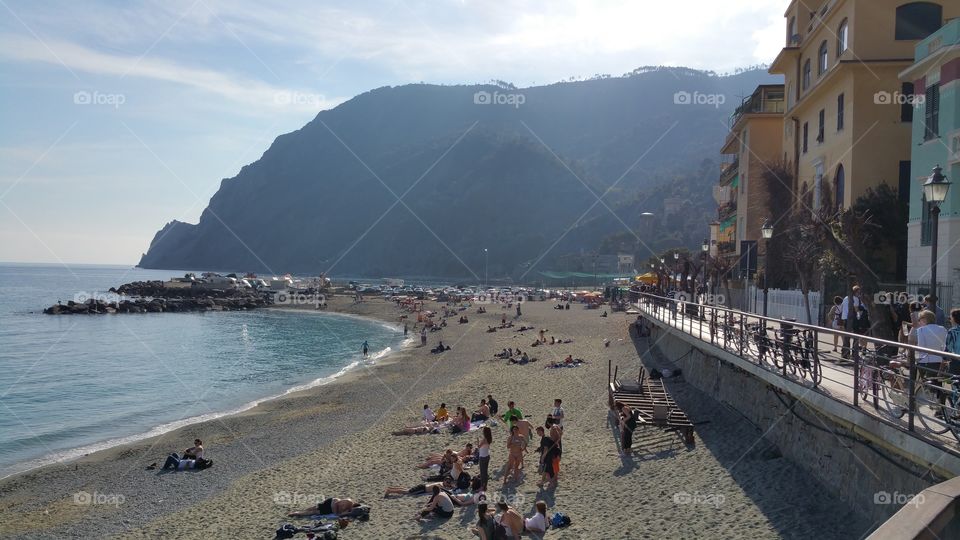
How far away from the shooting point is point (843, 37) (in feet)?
68.4

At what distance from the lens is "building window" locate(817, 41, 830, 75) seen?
22528mm

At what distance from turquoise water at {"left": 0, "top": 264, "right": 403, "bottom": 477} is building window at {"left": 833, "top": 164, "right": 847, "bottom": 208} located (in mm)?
21232

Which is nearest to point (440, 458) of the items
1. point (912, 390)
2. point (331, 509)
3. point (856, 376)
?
point (331, 509)

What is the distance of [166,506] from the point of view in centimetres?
1411

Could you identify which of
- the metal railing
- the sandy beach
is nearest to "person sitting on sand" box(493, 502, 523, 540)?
the sandy beach

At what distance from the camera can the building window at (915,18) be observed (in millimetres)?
19375

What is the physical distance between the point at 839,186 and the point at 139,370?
31998 millimetres

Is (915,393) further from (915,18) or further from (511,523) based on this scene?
(915,18)

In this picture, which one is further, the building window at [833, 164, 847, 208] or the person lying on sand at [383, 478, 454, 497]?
the building window at [833, 164, 847, 208]

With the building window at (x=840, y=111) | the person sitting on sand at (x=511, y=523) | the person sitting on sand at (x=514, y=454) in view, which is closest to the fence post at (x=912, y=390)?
the person sitting on sand at (x=511, y=523)

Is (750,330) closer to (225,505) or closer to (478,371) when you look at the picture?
(225,505)

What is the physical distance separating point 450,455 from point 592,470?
289 centimetres

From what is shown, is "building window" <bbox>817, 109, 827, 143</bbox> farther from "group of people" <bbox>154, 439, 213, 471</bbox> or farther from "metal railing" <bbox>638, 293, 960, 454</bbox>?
"group of people" <bbox>154, 439, 213, 471</bbox>

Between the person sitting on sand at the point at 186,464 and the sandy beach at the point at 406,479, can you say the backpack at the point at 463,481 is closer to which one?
the sandy beach at the point at 406,479
